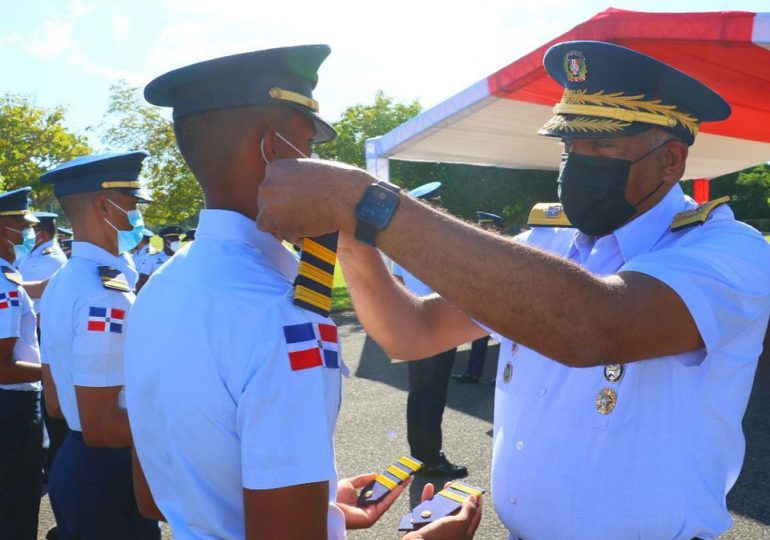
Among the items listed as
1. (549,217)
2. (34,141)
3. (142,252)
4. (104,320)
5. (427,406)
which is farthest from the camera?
(34,141)

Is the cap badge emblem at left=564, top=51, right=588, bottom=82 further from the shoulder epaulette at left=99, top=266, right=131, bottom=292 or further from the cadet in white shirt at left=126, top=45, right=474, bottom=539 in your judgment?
the shoulder epaulette at left=99, top=266, right=131, bottom=292

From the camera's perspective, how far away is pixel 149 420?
134cm

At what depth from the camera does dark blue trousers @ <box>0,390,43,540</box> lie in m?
3.57

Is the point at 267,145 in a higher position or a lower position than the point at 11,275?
higher

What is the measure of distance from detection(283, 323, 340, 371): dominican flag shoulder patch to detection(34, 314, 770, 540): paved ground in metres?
3.50

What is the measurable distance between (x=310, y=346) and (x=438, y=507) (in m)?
0.74

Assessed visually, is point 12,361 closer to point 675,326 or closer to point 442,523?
point 442,523

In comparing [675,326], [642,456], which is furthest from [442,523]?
[675,326]

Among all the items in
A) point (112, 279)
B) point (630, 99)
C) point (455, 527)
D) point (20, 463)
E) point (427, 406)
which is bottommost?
point (427, 406)

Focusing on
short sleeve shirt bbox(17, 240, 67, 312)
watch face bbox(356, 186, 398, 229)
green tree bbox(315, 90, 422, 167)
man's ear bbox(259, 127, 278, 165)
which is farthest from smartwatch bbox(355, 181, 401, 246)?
green tree bbox(315, 90, 422, 167)

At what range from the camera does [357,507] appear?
1719mm

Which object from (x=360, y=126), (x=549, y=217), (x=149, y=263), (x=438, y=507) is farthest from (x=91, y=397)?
(x=360, y=126)

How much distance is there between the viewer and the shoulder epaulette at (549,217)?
88.9 inches

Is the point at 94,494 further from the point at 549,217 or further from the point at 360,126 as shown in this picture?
the point at 360,126
